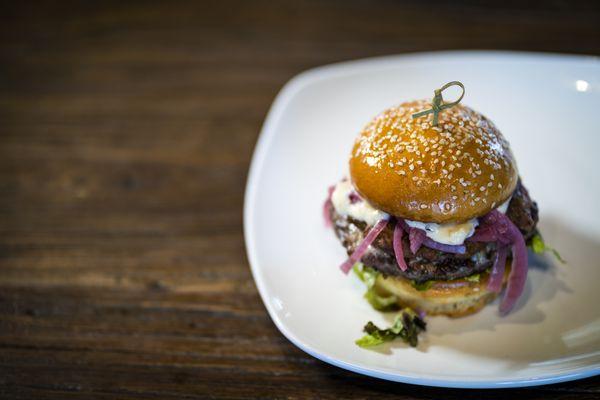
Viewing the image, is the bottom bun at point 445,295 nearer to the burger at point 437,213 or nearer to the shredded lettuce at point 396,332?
the burger at point 437,213

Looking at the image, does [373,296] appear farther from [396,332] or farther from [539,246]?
[539,246]

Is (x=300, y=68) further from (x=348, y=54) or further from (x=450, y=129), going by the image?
(x=450, y=129)

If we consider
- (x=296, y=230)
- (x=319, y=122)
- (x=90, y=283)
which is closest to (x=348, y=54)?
(x=319, y=122)

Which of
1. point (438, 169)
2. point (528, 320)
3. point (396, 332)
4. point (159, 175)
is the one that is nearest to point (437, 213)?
point (438, 169)

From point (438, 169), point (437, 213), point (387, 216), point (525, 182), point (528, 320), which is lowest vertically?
point (528, 320)

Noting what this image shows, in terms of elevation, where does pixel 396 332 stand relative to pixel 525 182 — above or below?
below

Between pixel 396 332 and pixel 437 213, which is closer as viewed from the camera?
pixel 437 213
